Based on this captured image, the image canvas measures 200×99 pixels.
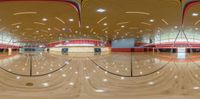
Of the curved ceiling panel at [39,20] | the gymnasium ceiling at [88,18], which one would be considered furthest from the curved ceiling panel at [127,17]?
the curved ceiling panel at [39,20]

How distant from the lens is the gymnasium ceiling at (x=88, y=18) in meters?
4.87

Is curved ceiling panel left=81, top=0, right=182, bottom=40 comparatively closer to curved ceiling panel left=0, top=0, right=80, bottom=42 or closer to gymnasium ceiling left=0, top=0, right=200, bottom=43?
gymnasium ceiling left=0, top=0, right=200, bottom=43

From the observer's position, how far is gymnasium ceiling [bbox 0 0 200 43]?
4.87m

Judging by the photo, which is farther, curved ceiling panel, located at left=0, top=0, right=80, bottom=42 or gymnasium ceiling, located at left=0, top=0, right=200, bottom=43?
gymnasium ceiling, located at left=0, top=0, right=200, bottom=43

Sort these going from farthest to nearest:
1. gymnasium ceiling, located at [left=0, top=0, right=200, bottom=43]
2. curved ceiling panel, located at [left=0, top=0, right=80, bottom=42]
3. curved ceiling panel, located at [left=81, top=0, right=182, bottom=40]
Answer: curved ceiling panel, located at [left=81, top=0, right=182, bottom=40] < gymnasium ceiling, located at [left=0, top=0, right=200, bottom=43] < curved ceiling panel, located at [left=0, top=0, right=80, bottom=42]

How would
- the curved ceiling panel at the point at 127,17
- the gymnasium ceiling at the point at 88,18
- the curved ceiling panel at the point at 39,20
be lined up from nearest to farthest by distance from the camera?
the curved ceiling panel at the point at 39,20 < the gymnasium ceiling at the point at 88,18 < the curved ceiling panel at the point at 127,17

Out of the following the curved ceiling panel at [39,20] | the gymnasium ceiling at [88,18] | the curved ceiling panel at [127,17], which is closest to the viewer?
the curved ceiling panel at [39,20]

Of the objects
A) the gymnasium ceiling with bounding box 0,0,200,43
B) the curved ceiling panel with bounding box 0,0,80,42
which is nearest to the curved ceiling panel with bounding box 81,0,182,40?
the gymnasium ceiling with bounding box 0,0,200,43

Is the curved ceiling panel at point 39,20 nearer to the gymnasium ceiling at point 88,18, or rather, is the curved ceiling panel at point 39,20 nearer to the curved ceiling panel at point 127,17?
the gymnasium ceiling at point 88,18

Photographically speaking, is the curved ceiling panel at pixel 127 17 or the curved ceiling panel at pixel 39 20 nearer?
the curved ceiling panel at pixel 39 20

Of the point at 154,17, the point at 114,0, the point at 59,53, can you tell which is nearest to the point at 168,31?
the point at 154,17

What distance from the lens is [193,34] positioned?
10.7 metres

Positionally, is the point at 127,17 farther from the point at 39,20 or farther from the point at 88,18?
the point at 39,20

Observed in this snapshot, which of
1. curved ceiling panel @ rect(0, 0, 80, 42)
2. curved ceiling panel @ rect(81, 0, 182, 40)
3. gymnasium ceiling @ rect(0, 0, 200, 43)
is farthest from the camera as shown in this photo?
curved ceiling panel @ rect(81, 0, 182, 40)
